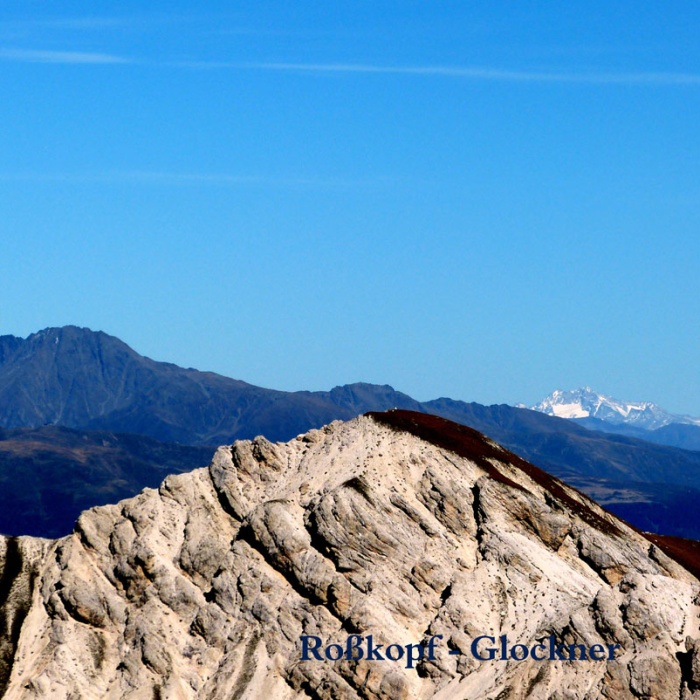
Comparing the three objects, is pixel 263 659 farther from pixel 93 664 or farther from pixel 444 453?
pixel 444 453

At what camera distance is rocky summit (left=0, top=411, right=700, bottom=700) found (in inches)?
4970

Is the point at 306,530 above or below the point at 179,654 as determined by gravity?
above

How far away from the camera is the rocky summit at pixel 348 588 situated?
126250 millimetres

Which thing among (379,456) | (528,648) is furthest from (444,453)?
(528,648)

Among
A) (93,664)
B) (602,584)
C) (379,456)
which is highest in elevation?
(379,456)

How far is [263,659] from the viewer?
5404 inches

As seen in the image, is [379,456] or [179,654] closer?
[179,654]

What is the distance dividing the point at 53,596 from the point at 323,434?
36833 mm

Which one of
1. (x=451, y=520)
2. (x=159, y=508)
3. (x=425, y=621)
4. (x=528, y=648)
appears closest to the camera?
(x=528, y=648)

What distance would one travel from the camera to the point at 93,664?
466ft

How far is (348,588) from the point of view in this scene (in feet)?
455

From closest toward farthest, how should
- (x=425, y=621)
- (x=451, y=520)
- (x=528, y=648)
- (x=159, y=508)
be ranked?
(x=528, y=648) → (x=425, y=621) → (x=451, y=520) → (x=159, y=508)

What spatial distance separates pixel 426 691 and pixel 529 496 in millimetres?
27752

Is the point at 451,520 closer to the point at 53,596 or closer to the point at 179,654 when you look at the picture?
the point at 179,654
